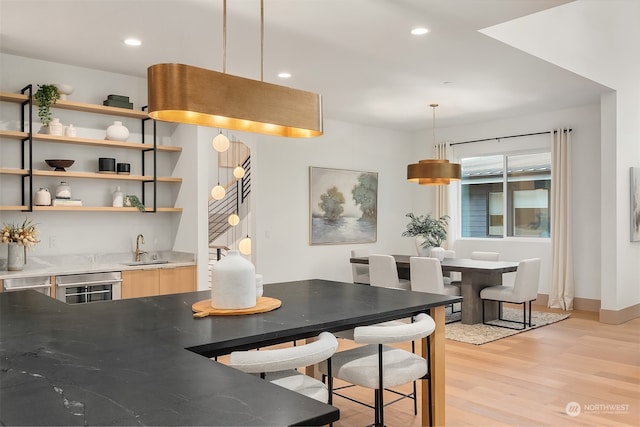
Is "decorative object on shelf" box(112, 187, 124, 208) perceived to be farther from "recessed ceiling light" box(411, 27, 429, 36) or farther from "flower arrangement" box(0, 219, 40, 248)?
"recessed ceiling light" box(411, 27, 429, 36)

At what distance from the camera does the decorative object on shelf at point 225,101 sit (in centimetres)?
218

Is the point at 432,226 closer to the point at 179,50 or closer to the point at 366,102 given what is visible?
the point at 366,102

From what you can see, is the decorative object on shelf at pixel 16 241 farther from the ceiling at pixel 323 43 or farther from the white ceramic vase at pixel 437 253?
the white ceramic vase at pixel 437 253

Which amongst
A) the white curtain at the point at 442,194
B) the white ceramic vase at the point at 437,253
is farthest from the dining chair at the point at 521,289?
the white curtain at the point at 442,194

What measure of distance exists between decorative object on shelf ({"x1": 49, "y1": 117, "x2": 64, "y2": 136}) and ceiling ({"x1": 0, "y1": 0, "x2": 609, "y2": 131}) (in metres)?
0.59

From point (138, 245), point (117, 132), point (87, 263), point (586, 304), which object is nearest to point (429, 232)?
point (586, 304)

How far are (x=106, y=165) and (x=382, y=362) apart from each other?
11.9ft

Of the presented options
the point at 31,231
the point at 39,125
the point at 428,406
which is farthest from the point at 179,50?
the point at 428,406

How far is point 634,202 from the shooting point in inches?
265

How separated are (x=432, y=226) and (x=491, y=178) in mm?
1983

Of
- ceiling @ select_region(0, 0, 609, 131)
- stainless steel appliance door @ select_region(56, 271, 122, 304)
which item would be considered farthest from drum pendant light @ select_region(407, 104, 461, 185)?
stainless steel appliance door @ select_region(56, 271, 122, 304)

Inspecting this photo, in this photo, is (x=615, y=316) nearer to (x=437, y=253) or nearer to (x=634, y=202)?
(x=634, y=202)

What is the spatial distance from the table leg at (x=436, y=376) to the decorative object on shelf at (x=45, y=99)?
3716mm

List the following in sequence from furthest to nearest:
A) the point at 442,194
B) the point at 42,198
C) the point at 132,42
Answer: the point at 442,194 → the point at 42,198 → the point at 132,42
